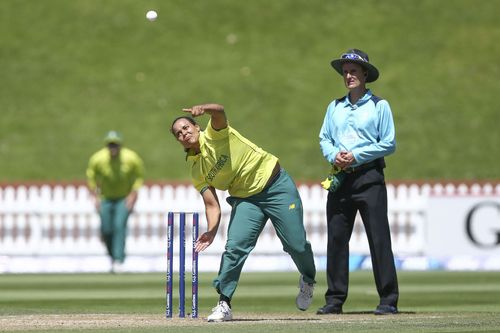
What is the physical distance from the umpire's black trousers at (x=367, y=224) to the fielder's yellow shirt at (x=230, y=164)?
0.72 meters

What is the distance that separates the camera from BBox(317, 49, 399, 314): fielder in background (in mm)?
9984

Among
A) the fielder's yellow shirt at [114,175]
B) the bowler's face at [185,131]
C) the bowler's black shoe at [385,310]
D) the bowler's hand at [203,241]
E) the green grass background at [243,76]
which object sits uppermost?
the green grass background at [243,76]

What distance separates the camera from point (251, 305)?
38.5ft

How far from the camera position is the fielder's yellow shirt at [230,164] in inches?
372

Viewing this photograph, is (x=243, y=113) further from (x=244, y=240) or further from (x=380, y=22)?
(x=244, y=240)

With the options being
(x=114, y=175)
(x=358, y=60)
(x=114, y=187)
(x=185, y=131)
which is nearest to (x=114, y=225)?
(x=114, y=187)

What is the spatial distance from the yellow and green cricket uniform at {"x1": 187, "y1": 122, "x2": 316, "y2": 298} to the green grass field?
0.48 meters

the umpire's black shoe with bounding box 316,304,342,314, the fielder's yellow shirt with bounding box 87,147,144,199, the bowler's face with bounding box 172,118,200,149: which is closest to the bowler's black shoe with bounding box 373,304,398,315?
the umpire's black shoe with bounding box 316,304,342,314

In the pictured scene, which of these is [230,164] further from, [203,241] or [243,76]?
[243,76]

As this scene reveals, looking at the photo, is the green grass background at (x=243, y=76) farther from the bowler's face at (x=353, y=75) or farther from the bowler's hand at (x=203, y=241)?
the bowler's hand at (x=203, y=241)

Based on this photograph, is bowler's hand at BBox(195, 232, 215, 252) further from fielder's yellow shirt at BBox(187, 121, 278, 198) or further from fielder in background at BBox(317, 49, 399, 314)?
fielder in background at BBox(317, 49, 399, 314)

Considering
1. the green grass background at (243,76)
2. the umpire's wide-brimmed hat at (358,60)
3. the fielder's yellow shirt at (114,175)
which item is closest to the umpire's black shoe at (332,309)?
the umpire's wide-brimmed hat at (358,60)

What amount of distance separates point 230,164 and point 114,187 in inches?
334

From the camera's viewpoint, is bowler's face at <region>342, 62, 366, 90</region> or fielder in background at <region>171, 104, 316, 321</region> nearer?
fielder in background at <region>171, 104, 316, 321</region>
